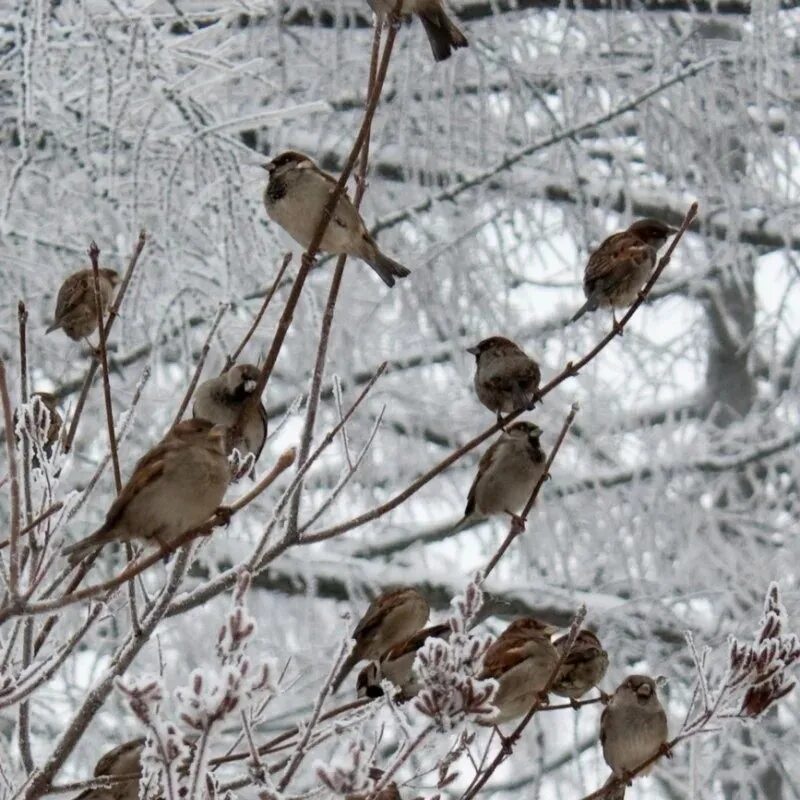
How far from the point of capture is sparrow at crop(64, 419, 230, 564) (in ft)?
7.18

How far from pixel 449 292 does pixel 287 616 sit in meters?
1.52

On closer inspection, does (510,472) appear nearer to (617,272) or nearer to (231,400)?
(617,272)

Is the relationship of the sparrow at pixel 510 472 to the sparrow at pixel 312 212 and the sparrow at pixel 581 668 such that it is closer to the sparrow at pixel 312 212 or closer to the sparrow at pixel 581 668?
the sparrow at pixel 312 212

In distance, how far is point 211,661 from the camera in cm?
601

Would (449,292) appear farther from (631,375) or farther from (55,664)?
(55,664)

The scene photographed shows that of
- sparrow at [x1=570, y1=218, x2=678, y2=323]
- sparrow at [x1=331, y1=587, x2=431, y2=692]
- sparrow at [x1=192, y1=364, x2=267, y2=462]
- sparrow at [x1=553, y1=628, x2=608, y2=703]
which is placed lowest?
sparrow at [x1=553, y1=628, x2=608, y2=703]

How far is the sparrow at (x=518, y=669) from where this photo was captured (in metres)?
2.91

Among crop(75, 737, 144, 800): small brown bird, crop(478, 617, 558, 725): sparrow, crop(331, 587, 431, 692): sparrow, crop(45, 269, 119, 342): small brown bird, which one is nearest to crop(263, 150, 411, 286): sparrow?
crop(45, 269, 119, 342): small brown bird

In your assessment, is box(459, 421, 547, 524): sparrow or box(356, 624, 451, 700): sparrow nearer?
box(356, 624, 451, 700): sparrow

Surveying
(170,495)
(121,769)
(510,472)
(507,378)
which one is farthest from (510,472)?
(170,495)

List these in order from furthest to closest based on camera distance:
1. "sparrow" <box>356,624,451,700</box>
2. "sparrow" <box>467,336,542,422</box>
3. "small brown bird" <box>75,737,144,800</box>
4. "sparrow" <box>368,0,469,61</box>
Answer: "sparrow" <box>467,336,542,422</box>, "sparrow" <box>368,0,469,61</box>, "sparrow" <box>356,624,451,700</box>, "small brown bird" <box>75,737,144,800</box>

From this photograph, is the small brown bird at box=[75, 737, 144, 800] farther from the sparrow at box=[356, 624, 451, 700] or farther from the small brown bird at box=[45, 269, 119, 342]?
the small brown bird at box=[45, 269, 119, 342]

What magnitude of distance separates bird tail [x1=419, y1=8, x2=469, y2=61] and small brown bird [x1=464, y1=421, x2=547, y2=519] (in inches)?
36.9

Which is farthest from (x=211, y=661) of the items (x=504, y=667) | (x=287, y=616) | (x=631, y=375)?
(x=504, y=667)
